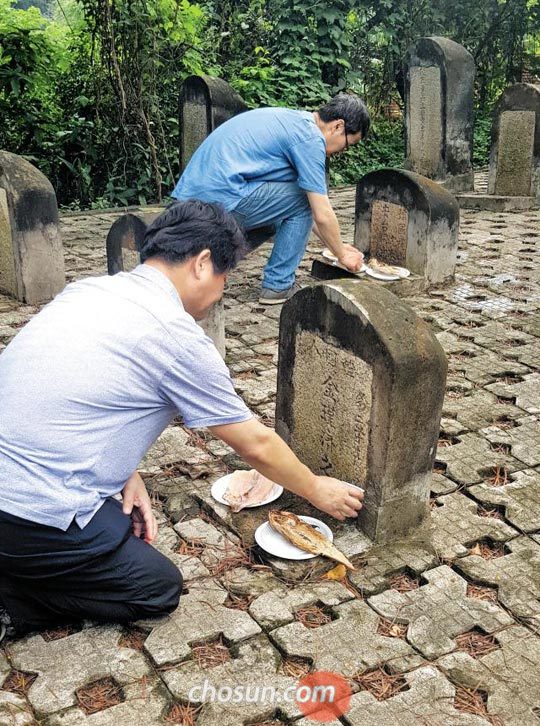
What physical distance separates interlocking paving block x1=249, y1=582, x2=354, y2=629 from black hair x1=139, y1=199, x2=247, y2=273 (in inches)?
49.2

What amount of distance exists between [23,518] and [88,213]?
8.36 metres

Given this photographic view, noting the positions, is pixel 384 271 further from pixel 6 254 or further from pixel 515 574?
pixel 515 574

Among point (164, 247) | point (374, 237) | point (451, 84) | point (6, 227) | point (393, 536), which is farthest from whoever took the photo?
point (451, 84)

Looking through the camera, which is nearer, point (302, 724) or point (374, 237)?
point (302, 724)

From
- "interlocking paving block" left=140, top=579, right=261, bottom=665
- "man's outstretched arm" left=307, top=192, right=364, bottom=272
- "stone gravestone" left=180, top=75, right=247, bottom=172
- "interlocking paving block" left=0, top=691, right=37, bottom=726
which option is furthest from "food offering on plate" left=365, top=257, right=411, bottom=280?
"interlocking paving block" left=0, top=691, right=37, bottom=726

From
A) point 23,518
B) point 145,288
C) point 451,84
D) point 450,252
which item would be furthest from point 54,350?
point 451,84

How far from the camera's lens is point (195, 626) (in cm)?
290

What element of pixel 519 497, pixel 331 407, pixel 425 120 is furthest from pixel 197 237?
pixel 425 120

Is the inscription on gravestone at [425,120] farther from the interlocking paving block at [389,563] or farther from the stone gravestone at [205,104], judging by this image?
the interlocking paving block at [389,563]

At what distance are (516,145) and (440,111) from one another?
3.80ft

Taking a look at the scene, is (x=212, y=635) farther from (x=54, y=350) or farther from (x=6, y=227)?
(x=6, y=227)

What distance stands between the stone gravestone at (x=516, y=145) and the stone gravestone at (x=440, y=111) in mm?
655

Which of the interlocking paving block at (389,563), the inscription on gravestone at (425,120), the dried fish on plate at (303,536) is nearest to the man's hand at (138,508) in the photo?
the dried fish on plate at (303,536)

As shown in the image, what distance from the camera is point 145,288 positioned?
2.75 m
